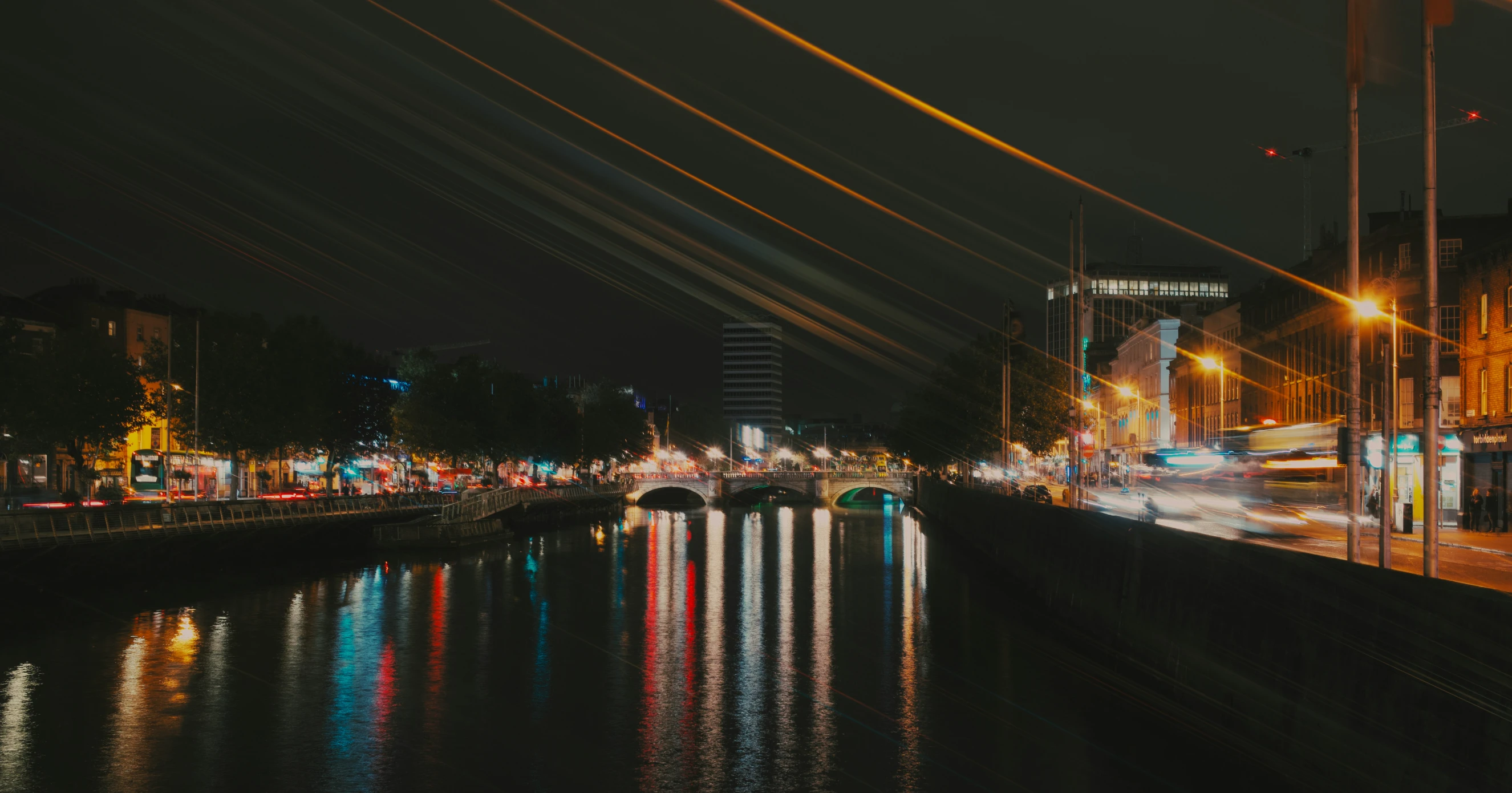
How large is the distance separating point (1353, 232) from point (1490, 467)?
27.9 m

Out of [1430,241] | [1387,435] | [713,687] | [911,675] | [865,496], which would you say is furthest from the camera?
[865,496]

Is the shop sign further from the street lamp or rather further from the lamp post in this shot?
the street lamp

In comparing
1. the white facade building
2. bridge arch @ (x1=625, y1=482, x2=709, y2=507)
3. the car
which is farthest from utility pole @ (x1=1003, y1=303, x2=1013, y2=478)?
bridge arch @ (x1=625, y1=482, x2=709, y2=507)

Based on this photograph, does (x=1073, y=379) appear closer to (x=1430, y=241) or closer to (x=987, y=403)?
(x=1430, y=241)

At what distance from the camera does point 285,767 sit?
A: 18.2 metres

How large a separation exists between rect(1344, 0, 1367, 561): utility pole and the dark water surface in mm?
5841

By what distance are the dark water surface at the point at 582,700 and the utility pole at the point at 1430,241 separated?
571 cm

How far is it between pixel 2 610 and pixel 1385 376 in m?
39.3

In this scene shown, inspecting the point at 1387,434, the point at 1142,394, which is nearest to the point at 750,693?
the point at 1387,434

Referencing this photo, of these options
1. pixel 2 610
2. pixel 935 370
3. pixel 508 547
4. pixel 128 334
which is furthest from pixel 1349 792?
pixel 935 370

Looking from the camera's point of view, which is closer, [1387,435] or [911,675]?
[911,675]

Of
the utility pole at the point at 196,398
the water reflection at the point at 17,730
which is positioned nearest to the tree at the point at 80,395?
the utility pole at the point at 196,398

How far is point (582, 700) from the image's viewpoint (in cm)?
2342

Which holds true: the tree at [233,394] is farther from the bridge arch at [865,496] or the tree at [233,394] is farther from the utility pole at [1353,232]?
the bridge arch at [865,496]
